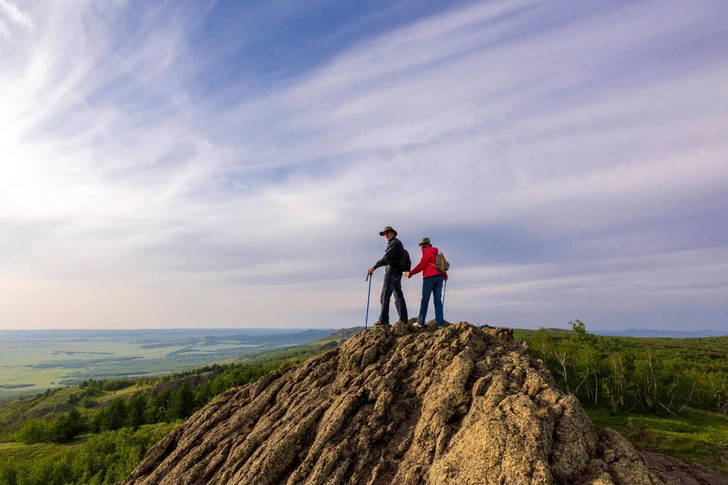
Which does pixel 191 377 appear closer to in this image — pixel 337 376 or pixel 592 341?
pixel 592 341

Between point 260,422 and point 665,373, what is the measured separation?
68763mm

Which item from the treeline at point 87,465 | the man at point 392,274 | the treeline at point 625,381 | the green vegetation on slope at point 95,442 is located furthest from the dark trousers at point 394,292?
the treeline at point 87,465

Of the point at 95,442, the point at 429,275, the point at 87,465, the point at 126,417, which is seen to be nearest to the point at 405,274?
the point at 429,275

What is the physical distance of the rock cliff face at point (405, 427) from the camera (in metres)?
10.6

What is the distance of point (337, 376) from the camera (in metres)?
18.3

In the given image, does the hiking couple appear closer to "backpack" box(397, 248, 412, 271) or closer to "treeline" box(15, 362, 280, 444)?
"backpack" box(397, 248, 412, 271)

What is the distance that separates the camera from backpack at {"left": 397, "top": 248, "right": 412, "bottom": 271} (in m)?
20.3

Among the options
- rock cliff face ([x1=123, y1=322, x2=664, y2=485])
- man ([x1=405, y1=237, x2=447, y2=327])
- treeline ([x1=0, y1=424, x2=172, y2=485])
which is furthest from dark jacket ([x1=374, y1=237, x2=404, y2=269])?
treeline ([x1=0, y1=424, x2=172, y2=485])

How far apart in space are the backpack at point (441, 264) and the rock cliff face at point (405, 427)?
3120mm

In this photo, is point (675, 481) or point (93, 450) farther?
point (93, 450)

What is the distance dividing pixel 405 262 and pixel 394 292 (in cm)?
191

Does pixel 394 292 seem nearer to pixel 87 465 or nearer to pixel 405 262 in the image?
pixel 405 262

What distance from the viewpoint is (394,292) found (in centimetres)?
2105

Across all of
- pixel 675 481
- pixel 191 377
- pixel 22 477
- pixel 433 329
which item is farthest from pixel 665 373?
pixel 191 377
